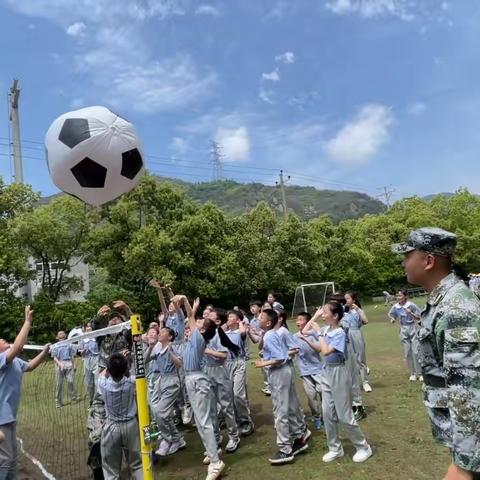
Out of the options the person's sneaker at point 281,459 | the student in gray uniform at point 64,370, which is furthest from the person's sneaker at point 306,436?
the student in gray uniform at point 64,370

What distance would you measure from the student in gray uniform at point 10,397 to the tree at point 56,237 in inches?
890

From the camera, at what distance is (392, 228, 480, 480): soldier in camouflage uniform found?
2160 millimetres

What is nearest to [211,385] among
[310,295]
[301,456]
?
[301,456]

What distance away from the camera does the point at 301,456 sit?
7.23m

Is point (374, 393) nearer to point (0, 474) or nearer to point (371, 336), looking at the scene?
point (0, 474)

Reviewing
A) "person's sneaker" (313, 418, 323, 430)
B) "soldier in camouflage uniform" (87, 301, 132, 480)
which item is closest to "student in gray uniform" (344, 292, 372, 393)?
"person's sneaker" (313, 418, 323, 430)

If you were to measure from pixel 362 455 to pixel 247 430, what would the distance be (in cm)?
244

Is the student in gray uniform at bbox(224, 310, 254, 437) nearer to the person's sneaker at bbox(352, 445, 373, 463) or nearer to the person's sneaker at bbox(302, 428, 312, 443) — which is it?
the person's sneaker at bbox(302, 428, 312, 443)

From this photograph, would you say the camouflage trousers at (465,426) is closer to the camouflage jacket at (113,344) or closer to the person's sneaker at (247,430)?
the camouflage jacket at (113,344)

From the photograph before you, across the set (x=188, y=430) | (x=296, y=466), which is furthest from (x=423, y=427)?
(x=188, y=430)

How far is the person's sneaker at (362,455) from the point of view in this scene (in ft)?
21.9

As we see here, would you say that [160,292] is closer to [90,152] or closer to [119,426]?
[119,426]

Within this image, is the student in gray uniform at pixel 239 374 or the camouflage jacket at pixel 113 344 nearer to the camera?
the camouflage jacket at pixel 113 344

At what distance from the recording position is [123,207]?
29.7 metres
